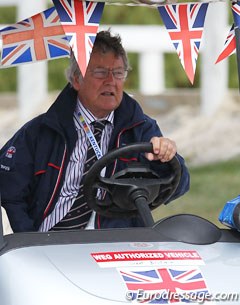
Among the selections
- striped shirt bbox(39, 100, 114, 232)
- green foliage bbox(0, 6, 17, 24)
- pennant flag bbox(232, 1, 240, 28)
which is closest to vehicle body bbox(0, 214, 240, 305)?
pennant flag bbox(232, 1, 240, 28)

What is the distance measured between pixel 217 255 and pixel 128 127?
1.07m

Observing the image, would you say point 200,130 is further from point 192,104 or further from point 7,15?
point 7,15

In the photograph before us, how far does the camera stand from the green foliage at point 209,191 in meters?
9.30

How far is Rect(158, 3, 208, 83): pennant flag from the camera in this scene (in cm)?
371

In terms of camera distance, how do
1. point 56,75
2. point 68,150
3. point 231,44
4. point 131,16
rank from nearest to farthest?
point 231,44
point 68,150
point 56,75
point 131,16

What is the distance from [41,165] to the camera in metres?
4.35

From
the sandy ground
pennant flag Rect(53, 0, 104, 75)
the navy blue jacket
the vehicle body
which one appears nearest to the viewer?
the vehicle body

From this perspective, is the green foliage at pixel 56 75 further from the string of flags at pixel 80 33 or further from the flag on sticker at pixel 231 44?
the flag on sticker at pixel 231 44

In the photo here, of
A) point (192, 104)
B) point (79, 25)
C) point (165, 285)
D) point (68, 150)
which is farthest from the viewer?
point (192, 104)

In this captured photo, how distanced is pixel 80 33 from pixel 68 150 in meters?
0.90

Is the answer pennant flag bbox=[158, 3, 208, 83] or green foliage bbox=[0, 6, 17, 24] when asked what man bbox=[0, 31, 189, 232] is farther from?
green foliage bbox=[0, 6, 17, 24]

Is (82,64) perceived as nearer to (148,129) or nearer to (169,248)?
(169,248)

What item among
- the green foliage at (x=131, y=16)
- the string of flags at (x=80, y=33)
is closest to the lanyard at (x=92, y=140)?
the string of flags at (x=80, y=33)

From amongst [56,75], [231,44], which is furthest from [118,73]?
[56,75]
